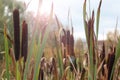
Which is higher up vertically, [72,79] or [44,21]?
[44,21]

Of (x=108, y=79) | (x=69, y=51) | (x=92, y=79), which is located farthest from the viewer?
(x=69, y=51)

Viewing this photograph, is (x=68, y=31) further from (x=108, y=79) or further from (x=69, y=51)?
(x=108, y=79)

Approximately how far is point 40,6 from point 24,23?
21 centimetres

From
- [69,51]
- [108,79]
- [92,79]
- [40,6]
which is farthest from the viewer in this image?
[69,51]

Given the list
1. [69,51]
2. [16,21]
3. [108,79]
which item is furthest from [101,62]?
[16,21]

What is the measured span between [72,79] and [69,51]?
113 millimetres

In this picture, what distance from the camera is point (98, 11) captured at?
921mm

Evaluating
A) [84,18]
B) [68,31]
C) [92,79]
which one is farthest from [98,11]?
[68,31]

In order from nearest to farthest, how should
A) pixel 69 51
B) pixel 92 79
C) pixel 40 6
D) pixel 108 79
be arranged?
pixel 40 6 < pixel 92 79 < pixel 108 79 < pixel 69 51

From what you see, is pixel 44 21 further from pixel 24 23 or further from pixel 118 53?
pixel 118 53

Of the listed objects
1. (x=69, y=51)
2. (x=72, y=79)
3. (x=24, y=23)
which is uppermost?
(x=24, y=23)

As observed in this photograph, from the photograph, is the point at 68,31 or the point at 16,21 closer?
the point at 16,21

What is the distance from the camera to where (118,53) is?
37.0 inches

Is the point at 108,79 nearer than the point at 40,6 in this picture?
No
